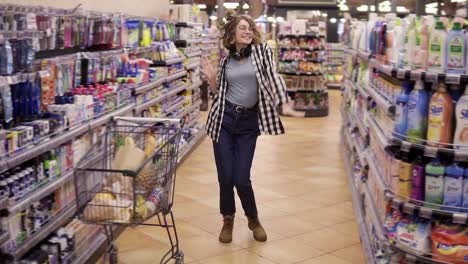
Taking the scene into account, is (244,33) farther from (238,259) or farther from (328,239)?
(328,239)

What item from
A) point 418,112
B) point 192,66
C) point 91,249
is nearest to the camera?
point 418,112

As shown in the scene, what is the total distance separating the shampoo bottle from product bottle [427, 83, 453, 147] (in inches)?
2.0

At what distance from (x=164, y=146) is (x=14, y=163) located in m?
0.90

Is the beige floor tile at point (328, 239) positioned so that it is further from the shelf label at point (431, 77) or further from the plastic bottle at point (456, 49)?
the plastic bottle at point (456, 49)

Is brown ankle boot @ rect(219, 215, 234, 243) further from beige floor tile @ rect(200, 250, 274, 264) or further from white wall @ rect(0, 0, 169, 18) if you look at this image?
white wall @ rect(0, 0, 169, 18)

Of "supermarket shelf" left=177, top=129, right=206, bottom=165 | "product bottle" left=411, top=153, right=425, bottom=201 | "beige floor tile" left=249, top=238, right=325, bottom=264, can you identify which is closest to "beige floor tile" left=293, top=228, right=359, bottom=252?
"beige floor tile" left=249, top=238, right=325, bottom=264

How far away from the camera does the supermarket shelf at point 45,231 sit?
3.46 metres

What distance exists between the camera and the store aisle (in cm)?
492

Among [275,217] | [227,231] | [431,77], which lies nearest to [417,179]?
[431,77]

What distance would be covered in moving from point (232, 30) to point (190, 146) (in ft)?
14.2

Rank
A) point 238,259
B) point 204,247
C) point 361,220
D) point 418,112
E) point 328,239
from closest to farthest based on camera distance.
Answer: point 418,112
point 238,259
point 204,247
point 328,239
point 361,220

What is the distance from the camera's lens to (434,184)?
3.76m

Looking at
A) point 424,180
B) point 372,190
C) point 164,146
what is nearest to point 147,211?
point 164,146

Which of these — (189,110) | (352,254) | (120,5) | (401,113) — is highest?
(120,5)
